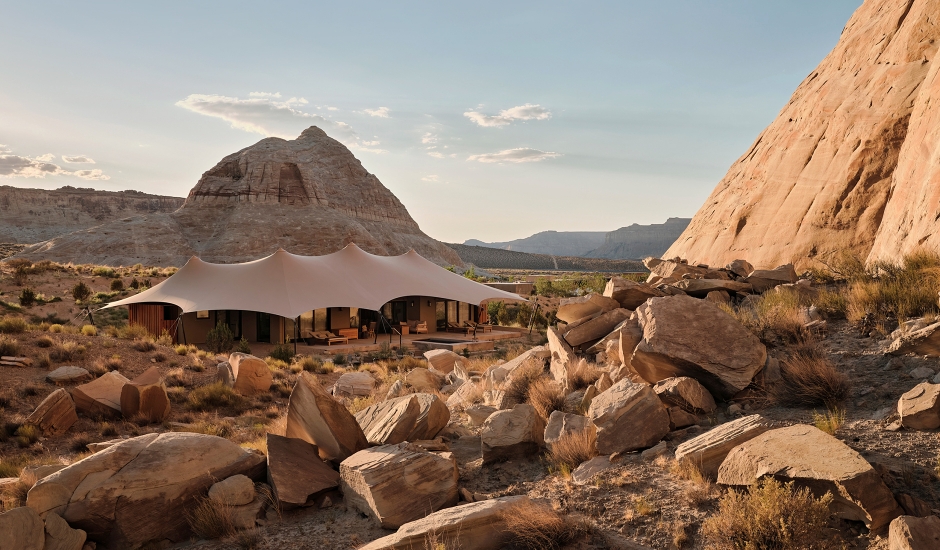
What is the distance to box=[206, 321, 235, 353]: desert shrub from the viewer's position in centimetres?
2139

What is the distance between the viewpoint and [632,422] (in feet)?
18.3

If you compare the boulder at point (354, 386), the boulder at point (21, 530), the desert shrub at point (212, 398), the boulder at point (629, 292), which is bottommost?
the desert shrub at point (212, 398)

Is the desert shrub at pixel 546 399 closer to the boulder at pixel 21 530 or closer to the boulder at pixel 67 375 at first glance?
the boulder at pixel 21 530

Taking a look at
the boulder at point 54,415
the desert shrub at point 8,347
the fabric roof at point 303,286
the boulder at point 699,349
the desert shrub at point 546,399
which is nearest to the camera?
the boulder at point 699,349

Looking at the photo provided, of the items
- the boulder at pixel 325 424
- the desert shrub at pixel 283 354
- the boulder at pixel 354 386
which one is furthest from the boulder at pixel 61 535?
the desert shrub at pixel 283 354

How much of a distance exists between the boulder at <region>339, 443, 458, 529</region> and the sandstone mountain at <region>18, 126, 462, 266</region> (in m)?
64.2

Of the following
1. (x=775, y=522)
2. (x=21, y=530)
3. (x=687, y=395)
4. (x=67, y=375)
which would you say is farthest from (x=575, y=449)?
(x=67, y=375)

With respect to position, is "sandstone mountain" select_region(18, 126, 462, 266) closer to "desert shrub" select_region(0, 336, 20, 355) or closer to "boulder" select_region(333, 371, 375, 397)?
"desert shrub" select_region(0, 336, 20, 355)

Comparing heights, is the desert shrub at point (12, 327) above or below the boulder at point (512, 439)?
above

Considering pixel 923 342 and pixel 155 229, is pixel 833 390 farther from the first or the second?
pixel 155 229

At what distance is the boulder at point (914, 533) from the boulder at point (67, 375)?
14482 millimetres

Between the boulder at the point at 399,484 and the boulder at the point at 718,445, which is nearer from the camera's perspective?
the boulder at the point at 718,445

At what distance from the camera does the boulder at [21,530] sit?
5.21 metres

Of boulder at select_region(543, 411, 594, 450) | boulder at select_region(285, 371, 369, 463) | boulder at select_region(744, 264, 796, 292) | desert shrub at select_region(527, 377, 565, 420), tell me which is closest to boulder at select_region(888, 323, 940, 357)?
boulder at select_region(543, 411, 594, 450)
